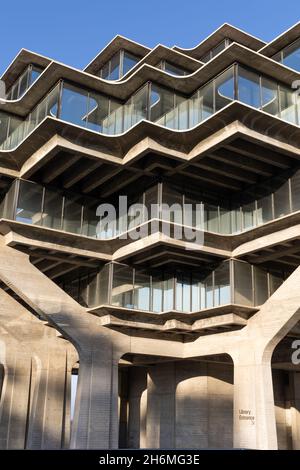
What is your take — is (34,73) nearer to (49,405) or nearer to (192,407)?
(49,405)

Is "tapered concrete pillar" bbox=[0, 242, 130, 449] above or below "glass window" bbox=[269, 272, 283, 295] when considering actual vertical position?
below

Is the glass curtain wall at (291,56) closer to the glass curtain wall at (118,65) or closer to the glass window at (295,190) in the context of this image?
the glass window at (295,190)

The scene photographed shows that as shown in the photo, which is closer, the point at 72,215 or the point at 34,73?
the point at 72,215

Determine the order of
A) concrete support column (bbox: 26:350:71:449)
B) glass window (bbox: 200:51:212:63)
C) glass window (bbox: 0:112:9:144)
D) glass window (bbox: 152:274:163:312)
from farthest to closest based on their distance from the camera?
1. glass window (bbox: 200:51:212:63)
2. concrete support column (bbox: 26:350:71:449)
3. glass window (bbox: 0:112:9:144)
4. glass window (bbox: 152:274:163:312)

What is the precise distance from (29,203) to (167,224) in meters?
7.15

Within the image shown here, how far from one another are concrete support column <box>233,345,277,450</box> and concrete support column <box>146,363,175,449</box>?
766 centimetres

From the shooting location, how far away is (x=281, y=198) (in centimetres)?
2562

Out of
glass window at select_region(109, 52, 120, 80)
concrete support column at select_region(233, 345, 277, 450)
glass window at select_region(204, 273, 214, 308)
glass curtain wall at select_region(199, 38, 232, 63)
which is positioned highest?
glass curtain wall at select_region(199, 38, 232, 63)

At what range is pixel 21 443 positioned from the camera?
37.4 metres

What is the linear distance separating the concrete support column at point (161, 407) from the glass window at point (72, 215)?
1145cm

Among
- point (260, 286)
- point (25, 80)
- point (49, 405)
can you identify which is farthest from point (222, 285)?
point (25, 80)

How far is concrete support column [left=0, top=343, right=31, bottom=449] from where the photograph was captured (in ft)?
121

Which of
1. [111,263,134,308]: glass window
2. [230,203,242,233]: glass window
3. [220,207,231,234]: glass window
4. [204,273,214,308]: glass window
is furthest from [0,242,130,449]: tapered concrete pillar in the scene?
[230,203,242,233]: glass window

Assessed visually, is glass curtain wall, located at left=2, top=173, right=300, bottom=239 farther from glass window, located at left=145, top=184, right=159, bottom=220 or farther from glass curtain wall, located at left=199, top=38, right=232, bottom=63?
glass curtain wall, located at left=199, top=38, right=232, bottom=63
